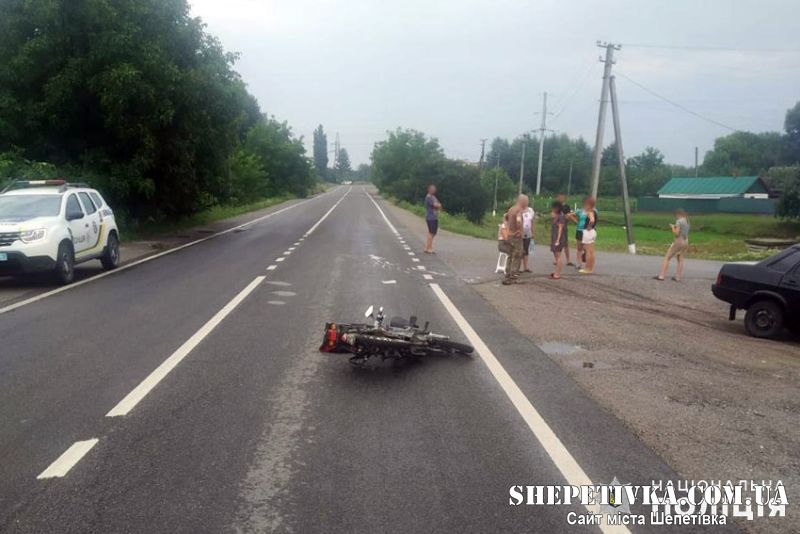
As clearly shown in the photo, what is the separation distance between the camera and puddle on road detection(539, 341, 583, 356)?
885cm

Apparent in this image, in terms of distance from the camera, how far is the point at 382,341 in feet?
24.7

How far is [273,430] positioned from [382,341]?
2002mm

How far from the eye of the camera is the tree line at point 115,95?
2328 centimetres

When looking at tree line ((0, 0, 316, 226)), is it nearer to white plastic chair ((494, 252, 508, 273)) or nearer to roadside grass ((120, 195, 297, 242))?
roadside grass ((120, 195, 297, 242))

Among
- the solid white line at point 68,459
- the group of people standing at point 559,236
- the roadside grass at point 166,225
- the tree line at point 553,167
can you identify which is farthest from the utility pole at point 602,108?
the tree line at point 553,167

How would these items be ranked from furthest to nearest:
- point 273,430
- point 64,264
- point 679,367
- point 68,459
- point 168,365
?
point 64,264 → point 679,367 → point 168,365 → point 273,430 → point 68,459

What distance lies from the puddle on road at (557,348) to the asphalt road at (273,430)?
267mm

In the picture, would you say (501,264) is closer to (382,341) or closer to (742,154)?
(382,341)

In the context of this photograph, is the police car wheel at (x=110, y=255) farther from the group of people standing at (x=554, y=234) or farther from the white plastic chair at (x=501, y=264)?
the white plastic chair at (x=501, y=264)

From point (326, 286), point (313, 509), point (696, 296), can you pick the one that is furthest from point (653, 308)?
point (313, 509)

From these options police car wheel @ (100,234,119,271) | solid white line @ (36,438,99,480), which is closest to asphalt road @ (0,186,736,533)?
solid white line @ (36,438,99,480)

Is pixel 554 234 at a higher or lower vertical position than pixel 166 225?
higher

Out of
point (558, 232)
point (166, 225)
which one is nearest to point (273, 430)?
point (558, 232)

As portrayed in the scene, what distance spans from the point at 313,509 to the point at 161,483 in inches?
41.0
